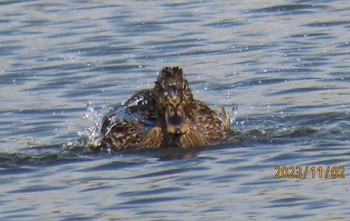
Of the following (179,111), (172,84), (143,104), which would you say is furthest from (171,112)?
(143,104)

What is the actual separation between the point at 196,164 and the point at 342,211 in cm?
232

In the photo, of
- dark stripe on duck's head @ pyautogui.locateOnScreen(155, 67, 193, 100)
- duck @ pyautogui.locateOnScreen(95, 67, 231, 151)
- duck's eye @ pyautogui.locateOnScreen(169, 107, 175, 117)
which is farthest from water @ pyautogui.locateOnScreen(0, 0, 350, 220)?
dark stripe on duck's head @ pyautogui.locateOnScreen(155, 67, 193, 100)

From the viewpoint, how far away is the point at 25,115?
15594 millimetres

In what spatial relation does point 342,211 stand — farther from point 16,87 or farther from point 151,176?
point 16,87

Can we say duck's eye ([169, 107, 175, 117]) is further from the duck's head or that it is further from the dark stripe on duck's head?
the dark stripe on duck's head

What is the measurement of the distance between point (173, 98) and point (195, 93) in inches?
93.1

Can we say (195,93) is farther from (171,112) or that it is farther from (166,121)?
(171,112)

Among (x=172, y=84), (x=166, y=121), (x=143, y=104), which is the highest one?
(x=172, y=84)

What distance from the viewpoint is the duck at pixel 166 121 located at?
14062 millimetres

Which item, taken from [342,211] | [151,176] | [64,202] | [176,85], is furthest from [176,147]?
[342,211]

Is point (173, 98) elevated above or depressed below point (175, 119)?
above

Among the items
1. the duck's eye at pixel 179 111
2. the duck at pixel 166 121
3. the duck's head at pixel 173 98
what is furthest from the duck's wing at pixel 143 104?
the duck's eye at pixel 179 111

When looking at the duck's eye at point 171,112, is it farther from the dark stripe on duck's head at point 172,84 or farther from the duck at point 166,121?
the dark stripe on duck's head at point 172,84

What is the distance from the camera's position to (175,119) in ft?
46.3
